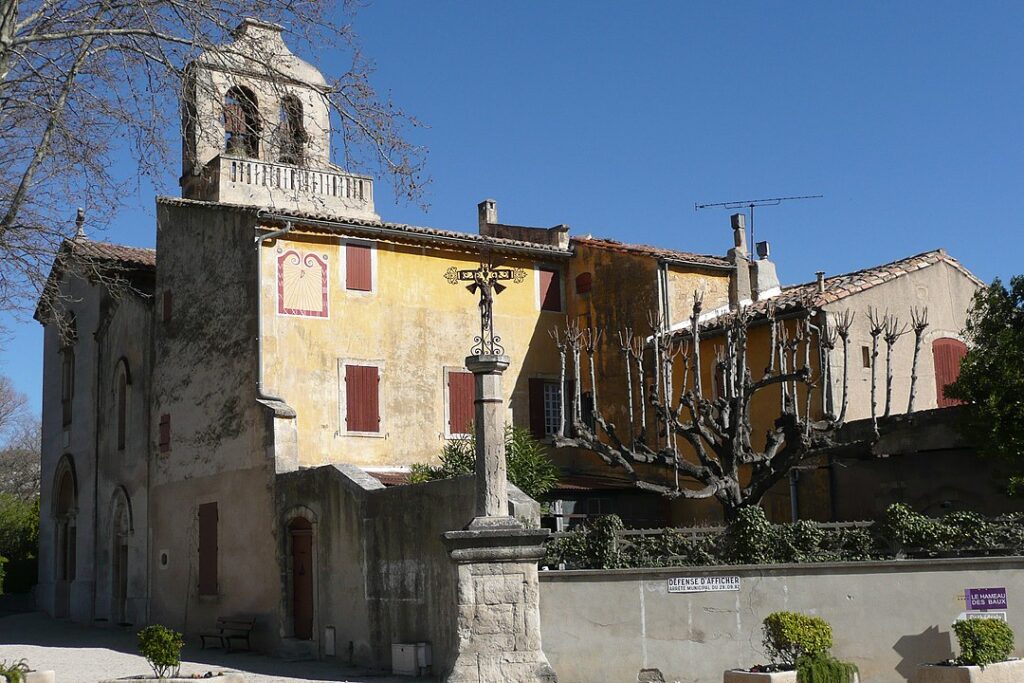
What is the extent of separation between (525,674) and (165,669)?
4330 mm

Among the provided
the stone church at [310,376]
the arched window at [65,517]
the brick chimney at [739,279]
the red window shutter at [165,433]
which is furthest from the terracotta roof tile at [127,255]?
the brick chimney at [739,279]

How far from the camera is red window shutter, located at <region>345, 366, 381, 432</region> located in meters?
23.0

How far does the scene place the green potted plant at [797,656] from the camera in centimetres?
1318

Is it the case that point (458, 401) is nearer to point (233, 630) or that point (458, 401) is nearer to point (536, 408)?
point (536, 408)

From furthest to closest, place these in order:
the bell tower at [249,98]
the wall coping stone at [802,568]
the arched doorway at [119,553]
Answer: the arched doorway at [119,553], the wall coping stone at [802,568], the bell tower at [249,98]

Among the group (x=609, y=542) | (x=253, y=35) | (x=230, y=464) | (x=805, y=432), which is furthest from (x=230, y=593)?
(x=253, y=35)

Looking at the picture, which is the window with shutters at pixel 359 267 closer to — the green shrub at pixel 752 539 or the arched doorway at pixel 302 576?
the arched doorway at pixel 302 576

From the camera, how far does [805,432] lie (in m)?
18.3

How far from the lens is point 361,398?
23.1 meters

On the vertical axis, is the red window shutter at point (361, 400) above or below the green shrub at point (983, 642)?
above

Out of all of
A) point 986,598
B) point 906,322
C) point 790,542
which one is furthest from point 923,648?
point 906,322

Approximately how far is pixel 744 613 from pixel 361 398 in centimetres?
996

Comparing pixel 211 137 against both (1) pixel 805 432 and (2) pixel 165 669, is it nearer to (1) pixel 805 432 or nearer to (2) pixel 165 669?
(2) pixel 165 669

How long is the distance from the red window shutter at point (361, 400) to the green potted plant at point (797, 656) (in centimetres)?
1029
